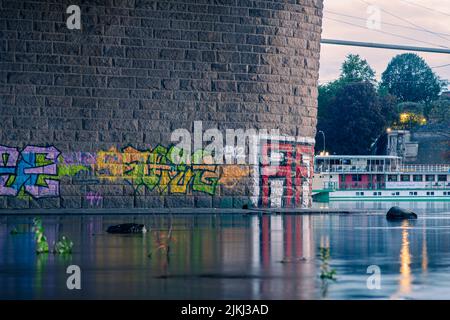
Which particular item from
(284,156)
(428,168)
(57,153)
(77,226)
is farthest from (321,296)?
(428,168)

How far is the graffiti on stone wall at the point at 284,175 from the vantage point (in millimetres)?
38438

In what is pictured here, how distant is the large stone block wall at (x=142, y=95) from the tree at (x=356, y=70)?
405ft

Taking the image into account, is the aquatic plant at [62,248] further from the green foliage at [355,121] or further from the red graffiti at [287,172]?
the green foliage at [355,121]

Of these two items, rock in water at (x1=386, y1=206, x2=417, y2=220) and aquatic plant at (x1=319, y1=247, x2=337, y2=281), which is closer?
aquatic plant at (x1=319, y1=247, x2=337, y2=281)

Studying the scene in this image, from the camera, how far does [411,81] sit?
167750 millimetres

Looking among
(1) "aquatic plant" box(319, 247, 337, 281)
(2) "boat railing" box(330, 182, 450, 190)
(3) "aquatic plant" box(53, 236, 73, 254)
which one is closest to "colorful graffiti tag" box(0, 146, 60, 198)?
(3) "aquatic plant" box(53, 236, 73, 254)

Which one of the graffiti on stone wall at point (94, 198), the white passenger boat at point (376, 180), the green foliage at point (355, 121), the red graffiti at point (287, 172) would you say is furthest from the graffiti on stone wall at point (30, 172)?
the green foliage at point (355, 121)

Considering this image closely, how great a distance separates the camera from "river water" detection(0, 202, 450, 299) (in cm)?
1200

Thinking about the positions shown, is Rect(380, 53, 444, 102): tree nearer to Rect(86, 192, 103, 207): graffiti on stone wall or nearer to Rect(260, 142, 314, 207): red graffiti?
Rect(260, 142, 314, 207): red graffiti

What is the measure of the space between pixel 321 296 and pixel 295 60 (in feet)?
91.5

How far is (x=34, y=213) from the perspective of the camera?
34.1 meters

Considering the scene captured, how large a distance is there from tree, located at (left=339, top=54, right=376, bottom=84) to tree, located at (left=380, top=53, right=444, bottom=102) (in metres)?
6.00

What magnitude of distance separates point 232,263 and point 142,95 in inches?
846
